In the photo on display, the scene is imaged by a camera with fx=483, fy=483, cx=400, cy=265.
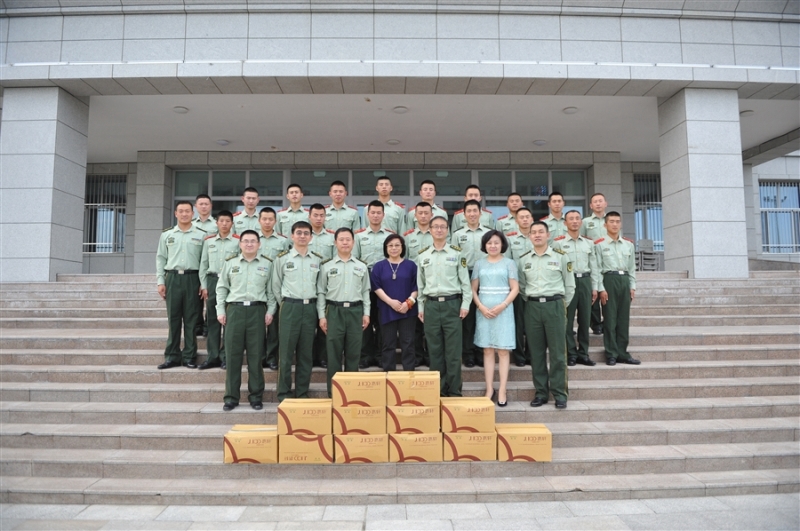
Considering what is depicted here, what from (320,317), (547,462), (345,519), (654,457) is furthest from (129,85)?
(654,457)

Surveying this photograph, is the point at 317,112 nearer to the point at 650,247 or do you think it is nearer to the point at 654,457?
the point at 654,457

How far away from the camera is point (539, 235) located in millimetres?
4691

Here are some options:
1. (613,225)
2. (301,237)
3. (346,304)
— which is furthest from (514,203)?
(301,237)

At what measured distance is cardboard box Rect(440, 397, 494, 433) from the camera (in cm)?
382

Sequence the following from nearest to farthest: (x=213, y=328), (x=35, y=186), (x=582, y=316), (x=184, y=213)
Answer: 1. (x=213, y=328)
2. (x=582, y=316)
3. (x=184, y=213)
4. (x=35, y=186)

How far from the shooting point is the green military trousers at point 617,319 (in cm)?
529

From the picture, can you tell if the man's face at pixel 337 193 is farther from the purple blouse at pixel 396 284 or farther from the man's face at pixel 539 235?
the man's face at pixel 539 235

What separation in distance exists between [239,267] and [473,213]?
2497 mm

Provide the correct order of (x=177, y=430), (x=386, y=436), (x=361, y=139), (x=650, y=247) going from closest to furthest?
(x=386, y=436), (x=177, y=430), (x=361, y=139), (x=650, y=247)

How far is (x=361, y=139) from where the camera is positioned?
1180 cm

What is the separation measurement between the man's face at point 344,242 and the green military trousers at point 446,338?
914mm

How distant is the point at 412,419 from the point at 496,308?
1.32m

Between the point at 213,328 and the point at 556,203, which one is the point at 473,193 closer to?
the point at 556,203

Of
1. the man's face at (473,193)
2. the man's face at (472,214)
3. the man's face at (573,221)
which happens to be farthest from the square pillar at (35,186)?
the man's face at (573,221)
